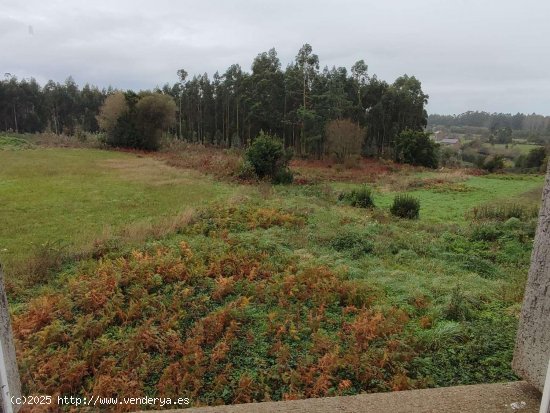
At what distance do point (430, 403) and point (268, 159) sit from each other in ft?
67.5

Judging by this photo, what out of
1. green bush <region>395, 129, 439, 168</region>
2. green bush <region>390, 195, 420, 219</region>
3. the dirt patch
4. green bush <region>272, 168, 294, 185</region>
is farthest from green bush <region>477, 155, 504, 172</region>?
the dirt patch

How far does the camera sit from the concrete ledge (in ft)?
5.23

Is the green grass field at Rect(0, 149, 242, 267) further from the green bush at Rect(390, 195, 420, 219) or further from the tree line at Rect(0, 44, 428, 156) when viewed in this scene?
the tree line at Rect(0, 44, 428, 156)

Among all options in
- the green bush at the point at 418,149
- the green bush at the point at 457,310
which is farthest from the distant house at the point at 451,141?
the green bush at the point at 457,310

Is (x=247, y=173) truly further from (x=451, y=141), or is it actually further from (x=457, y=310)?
(x=451, y=141)

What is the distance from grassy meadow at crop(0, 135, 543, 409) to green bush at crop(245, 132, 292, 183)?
822cm

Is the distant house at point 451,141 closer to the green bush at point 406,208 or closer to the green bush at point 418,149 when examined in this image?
the green bush at point 418,149

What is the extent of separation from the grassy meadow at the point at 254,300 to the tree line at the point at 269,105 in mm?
24737

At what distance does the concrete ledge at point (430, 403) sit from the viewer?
1.59 m

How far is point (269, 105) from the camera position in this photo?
4234 centimetres

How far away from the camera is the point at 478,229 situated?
11.4 m

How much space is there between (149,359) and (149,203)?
10.6m

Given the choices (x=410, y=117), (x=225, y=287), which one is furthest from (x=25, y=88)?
(x=225, y=287)

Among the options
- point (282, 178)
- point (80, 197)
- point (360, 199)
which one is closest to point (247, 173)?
point (282, 178)
